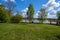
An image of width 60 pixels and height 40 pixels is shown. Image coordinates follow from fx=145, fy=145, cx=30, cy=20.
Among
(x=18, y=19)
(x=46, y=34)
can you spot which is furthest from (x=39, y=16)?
(x=46, y=34)

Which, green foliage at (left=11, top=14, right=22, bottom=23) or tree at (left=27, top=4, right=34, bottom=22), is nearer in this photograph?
green foliage at (left=11, top=14, right=22, bottom=23)

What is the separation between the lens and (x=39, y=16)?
62719 millimetres

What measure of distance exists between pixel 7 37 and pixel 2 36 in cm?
94

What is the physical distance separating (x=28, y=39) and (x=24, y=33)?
9.87 feet

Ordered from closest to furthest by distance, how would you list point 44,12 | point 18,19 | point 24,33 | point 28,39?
point 28,39 < point 24,33 < point 18,19 < point 44,12

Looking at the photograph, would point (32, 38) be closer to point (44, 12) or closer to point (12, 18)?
point (12, 18)

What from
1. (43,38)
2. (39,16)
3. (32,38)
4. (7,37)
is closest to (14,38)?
(7,37)

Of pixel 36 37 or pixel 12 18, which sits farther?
pixel 12 18

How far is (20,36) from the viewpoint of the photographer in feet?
79.8

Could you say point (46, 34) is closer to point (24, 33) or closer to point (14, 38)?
point (24, 33)

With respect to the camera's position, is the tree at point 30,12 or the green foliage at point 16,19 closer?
the green foliage at point 16,19

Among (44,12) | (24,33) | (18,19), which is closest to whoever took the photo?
(24,33)

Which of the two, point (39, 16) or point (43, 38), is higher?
point (39, 16)

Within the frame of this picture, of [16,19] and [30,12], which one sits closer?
[16,19]
